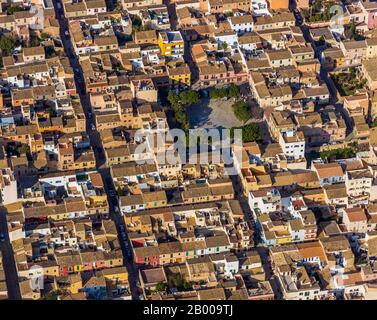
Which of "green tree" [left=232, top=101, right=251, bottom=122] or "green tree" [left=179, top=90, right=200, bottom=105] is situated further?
"green tree" [left=179, top=90, right=200, bottom=105]

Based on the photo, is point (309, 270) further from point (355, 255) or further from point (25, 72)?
point (25, 72)

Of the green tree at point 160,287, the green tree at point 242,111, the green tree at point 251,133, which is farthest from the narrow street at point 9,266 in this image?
the green tree at point 242,111

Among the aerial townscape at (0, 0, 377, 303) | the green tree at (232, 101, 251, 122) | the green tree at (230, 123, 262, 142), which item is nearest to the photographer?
the aerial townscape at (0, 0, 377, 303)

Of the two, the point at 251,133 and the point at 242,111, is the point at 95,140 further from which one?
the point at 251,133

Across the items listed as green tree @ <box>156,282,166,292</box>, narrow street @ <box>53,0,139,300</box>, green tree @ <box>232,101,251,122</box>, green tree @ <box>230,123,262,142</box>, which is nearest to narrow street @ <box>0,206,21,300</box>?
narrow street @ <box>53,0,139,300</box>

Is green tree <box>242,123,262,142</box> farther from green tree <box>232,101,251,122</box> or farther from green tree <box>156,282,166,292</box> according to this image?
green tree <box>156,282,166,292</box>

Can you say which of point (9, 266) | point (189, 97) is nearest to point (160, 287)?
point (9, 266)
